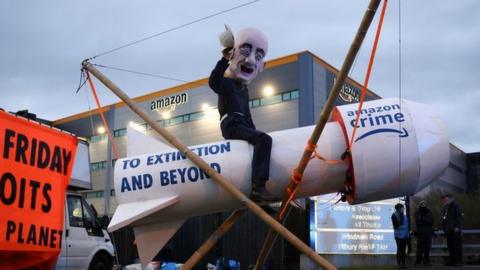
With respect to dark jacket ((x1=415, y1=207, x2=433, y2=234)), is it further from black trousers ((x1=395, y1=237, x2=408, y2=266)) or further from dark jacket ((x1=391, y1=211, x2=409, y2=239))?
dark jacket ((x1=391, y1=211, x2=409, y2=239))

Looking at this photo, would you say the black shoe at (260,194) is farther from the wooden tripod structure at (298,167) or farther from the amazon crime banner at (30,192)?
the amazon crime banner at (30,192)

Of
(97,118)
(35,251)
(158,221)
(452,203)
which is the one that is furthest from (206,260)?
(97,118)

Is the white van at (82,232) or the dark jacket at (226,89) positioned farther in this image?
the white van at (82,232)

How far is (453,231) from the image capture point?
10.1 m

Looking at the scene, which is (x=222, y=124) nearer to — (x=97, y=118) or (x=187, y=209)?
(x=187, y=209)

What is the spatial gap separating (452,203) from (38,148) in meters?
8.01

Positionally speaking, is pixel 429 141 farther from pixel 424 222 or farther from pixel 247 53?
pixel 424 222

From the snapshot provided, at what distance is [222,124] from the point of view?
657 centimetres

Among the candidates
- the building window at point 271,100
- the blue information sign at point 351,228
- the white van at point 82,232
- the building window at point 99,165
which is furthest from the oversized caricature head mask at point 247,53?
the building window at point 99,165

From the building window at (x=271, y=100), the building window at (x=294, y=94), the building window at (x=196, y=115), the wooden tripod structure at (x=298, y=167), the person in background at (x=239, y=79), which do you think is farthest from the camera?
the building window at (x=196, y=115)

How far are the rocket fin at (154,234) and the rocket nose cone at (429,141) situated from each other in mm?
A: 2742

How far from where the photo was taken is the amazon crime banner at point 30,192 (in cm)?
485

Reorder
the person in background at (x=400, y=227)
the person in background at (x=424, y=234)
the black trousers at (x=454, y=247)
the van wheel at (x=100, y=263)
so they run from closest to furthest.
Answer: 1. the black trousers at (x=454, y=247)
2. the person in background at (x=424, y=234)
3. the person in background at (x=400, y=227)
4. the van wheel at (x=100, y=263)

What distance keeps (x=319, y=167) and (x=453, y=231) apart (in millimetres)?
5180
